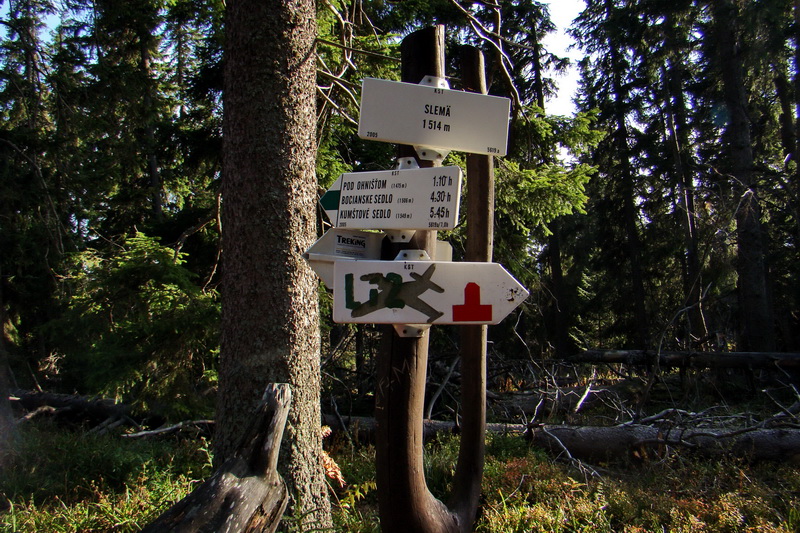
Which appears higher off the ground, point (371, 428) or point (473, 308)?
point (473, 308)

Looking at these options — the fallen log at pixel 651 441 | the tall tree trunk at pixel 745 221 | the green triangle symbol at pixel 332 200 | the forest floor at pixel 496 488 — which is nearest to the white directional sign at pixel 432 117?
the green triangle symbol at pixel 332 200

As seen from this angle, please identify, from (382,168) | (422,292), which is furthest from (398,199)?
(382,168)

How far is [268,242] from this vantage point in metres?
4.41

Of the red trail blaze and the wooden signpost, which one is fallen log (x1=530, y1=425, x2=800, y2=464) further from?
the red trail blaze

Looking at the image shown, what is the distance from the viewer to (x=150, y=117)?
1011cm

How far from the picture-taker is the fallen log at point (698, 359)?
36.7 feet

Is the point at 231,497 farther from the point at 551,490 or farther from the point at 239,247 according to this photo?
the point at 551,490

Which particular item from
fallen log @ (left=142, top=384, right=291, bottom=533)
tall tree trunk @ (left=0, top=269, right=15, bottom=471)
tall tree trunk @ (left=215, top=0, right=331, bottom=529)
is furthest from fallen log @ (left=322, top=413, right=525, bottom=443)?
fallen log @ (left=142, top=384, right=291, bottom=533)

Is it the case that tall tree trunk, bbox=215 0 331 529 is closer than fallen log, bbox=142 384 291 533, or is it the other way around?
fallen log, bbox=142 384 291 533

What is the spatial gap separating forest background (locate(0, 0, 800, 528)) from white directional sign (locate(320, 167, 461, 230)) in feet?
8.21

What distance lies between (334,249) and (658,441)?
228 inches

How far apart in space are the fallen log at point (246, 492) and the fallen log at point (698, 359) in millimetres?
10056

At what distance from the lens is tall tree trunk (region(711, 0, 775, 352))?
14562 mm

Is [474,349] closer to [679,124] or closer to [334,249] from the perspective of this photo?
[334,249]
